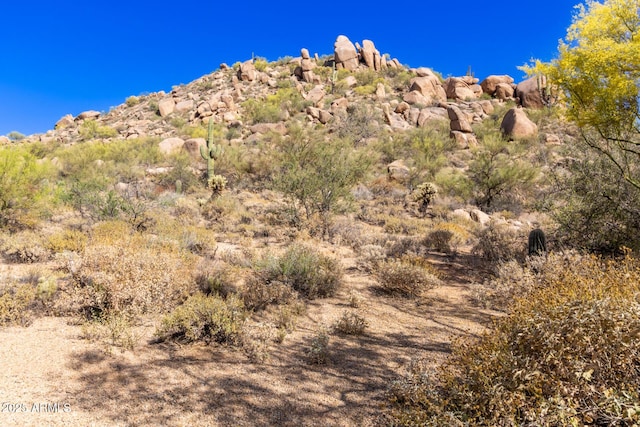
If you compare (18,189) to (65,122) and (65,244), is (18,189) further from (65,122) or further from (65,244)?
(65,122)

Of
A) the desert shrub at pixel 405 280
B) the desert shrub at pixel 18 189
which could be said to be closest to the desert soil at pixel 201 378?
the desert shrub at pixel 405 280

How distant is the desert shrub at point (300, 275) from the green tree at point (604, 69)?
16.7ft

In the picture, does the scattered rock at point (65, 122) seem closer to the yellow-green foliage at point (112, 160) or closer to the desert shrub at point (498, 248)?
the yellow-green foliage at point (112, 160)

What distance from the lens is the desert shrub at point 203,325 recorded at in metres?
4.40

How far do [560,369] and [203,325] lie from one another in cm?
378

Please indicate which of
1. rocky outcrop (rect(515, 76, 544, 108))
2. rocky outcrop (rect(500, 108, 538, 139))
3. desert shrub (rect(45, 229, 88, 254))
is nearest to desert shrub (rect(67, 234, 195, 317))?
desert shrub (rect(45, 229, 88, 254))

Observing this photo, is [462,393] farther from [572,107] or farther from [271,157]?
[271,157]

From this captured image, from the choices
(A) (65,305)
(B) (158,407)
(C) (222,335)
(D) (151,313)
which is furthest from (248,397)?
(A) (65,305)

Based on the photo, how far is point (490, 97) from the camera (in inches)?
1406

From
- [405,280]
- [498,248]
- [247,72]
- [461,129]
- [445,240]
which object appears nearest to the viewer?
[405,280]

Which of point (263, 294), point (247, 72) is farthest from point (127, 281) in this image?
point (247, 72)

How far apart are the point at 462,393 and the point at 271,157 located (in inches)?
695

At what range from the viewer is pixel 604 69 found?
5.44 metres

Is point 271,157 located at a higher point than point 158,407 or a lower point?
higher
